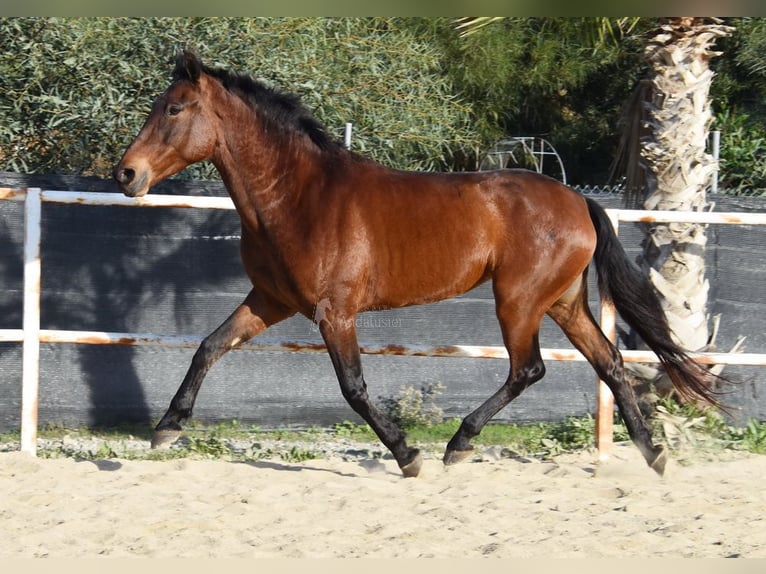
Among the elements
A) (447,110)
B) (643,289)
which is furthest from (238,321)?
(447,110)

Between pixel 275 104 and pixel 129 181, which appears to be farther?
pixel 275 104

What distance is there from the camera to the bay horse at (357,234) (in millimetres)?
4801

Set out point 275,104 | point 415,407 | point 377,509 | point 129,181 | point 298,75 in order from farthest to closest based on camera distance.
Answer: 1. point 298,75
2. point 415,407
3. point 275,104
4. point 129,181
5. point 377,509

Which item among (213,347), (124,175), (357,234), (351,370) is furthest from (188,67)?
(351,370)

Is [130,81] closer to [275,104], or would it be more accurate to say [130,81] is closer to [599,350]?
[275,104]

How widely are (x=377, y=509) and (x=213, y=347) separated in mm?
1321

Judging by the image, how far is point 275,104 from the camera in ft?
16.5

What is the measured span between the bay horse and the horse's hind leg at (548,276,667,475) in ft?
0.04

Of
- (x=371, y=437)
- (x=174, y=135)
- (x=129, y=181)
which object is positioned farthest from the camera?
(x=371, y=437)

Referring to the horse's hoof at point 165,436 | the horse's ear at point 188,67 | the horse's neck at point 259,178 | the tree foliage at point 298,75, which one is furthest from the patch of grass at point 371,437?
the tree foliage at point 298,75

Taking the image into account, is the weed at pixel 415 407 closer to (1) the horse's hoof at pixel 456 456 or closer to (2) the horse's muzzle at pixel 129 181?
(1) the horse's hoof at pixel 456 456

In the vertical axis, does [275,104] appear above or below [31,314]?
above

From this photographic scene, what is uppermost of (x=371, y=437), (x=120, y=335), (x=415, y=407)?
(x=120, y=335)

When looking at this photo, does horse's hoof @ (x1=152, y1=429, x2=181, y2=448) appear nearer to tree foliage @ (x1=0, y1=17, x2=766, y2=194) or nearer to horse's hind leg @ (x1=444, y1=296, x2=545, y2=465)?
horse's hind leg @ (x1=444, y1=296, x2=545, y2=465)
